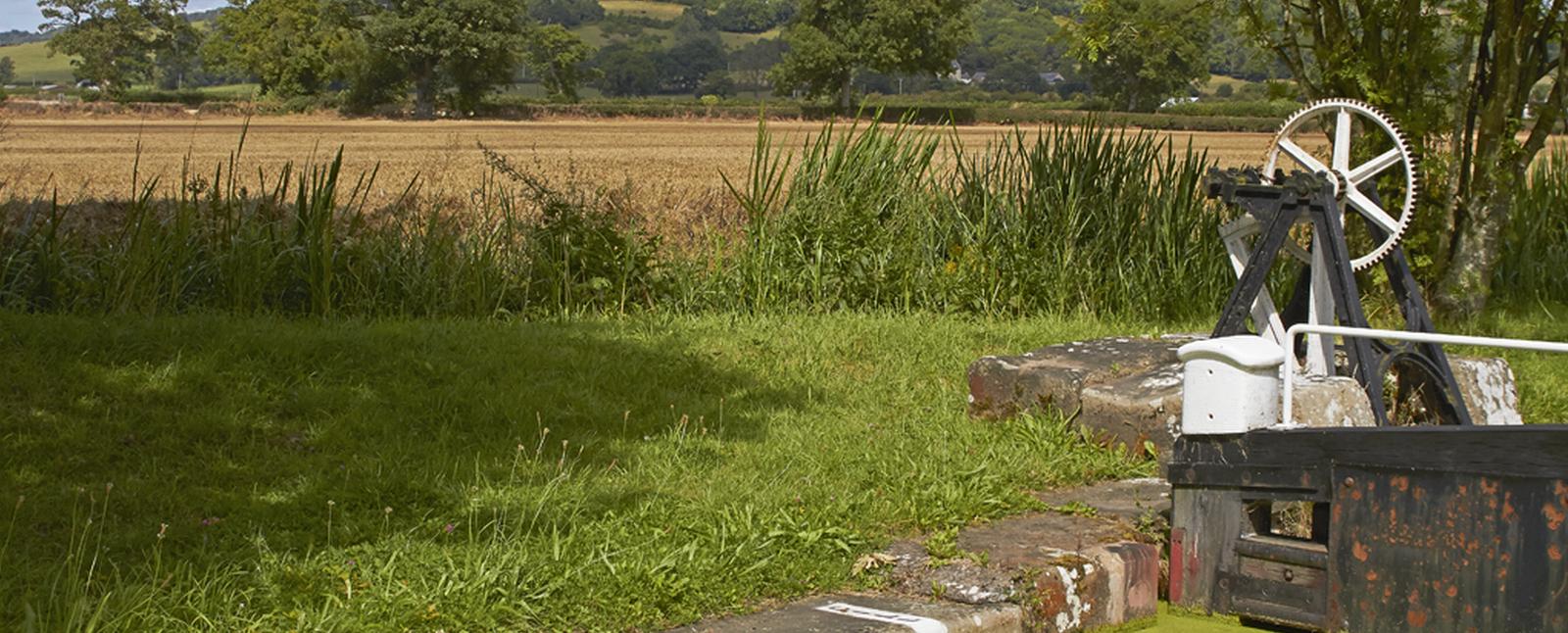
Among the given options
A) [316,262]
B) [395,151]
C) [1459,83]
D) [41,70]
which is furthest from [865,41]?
[41,70]

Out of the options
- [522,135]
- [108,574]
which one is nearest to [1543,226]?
[108,574]

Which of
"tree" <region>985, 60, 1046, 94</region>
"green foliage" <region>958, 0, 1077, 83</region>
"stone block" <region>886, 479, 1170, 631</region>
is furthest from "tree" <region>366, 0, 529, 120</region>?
"green foliage" <region>958, 0, 1077, 83</region>

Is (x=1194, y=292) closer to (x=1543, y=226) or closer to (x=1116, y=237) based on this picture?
(x=1116, y=237)

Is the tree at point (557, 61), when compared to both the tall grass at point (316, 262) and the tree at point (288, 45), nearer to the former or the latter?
the tree at point (288, 45)

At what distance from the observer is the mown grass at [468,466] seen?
445 centimetres

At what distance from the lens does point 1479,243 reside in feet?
34.7

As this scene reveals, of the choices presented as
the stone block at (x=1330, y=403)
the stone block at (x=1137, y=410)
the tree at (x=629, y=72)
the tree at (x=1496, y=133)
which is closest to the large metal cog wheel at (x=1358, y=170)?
the stone block at (x=1330, y=403)

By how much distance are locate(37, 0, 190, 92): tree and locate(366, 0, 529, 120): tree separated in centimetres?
1687

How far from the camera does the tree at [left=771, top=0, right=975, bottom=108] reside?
280 ft

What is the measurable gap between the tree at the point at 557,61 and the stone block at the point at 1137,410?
82116mm

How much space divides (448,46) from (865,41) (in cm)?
2304

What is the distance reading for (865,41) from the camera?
85188mm

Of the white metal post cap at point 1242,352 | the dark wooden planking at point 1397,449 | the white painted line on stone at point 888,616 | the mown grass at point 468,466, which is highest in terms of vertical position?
the white metal post cap at point 1242,352

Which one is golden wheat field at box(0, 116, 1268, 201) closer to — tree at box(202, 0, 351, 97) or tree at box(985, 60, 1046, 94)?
tree at box(202, 0, 351, 97)
